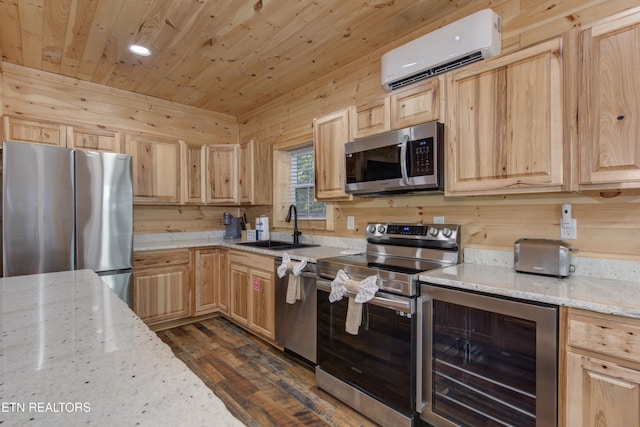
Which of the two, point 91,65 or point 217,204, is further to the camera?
point 217,204

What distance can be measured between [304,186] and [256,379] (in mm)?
2064

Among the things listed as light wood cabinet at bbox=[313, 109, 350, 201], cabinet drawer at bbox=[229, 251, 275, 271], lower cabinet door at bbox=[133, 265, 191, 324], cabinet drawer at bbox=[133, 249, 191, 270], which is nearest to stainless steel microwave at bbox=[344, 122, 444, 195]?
light wood cabinet at bbox=[313, 109, 350, 201]

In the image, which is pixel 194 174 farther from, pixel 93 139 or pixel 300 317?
pixel 300 317

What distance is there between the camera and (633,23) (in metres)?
1.36

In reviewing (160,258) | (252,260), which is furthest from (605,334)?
(160,258)

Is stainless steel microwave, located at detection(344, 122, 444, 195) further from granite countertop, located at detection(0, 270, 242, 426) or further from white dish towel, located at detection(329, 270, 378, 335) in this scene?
granite countertop, located at detection(0, 270, 242, 426)

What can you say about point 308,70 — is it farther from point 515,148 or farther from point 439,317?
point 439,317

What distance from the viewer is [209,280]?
Answer: 3.69 metres

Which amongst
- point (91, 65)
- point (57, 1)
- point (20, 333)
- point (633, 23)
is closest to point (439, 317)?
point (633, 23)

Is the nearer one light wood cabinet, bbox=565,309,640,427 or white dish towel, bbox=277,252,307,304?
light wood cabinet, bbox=565,309,640,427

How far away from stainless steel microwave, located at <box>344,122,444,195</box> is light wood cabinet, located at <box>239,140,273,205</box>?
Result: 5.29 feet

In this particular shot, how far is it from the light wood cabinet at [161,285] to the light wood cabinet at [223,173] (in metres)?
0.82

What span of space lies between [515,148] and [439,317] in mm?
990

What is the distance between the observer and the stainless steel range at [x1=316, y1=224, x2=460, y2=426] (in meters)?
1.78
